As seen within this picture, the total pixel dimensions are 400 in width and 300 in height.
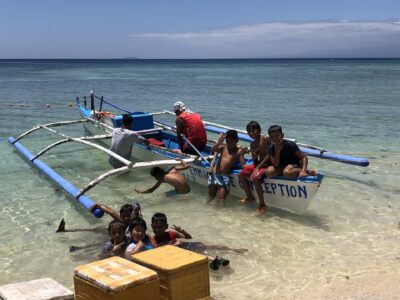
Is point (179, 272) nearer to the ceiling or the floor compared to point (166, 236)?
nearer to the ceiling

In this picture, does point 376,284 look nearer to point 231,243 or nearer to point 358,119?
point 231,243

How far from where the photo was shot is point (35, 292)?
3.70 meters

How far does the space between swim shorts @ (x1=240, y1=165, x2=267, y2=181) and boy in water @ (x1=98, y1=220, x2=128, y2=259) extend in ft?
8.00

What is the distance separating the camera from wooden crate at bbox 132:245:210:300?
3.71m

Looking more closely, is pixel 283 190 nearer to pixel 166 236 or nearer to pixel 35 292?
pixel 166 236

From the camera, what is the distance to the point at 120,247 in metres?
5.49

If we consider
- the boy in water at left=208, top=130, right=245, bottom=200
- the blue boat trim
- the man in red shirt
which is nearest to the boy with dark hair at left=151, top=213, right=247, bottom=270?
the blue boat trim

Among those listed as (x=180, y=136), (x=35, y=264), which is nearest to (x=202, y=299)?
(x=35, y=264)

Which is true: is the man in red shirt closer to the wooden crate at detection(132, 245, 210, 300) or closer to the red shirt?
the red shirt

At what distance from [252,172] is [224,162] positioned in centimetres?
58

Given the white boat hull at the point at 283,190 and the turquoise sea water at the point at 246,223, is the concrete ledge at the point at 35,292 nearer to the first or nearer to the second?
the turquoise sea water at the point at 246,223

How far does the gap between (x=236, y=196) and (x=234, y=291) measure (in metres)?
3.21

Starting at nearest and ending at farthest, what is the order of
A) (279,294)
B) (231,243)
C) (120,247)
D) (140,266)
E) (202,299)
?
(140,266) → (202,299) → (279,294) → (120,247) → (231,243)

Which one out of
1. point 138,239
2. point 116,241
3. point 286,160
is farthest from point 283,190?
point 116,241
